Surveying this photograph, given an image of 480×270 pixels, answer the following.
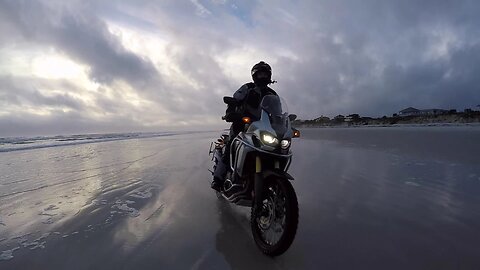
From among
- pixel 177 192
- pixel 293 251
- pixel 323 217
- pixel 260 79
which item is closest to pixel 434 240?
pixel 323 217

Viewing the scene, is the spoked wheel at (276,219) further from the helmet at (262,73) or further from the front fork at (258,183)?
the helmet at (262,73)

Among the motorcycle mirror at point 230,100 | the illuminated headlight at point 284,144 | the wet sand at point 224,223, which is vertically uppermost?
the motorcycle mirror at point 230,100

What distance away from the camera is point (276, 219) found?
10.2 feet

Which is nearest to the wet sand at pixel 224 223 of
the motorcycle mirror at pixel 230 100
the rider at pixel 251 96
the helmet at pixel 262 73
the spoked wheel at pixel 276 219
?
the spoked wheel at pixel 276 219

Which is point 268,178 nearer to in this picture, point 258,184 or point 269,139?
point 258,184

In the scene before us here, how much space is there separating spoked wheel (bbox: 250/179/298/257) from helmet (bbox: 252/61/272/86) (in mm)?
1638

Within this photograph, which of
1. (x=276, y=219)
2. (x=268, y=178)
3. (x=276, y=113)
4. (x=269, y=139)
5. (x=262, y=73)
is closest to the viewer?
(x=276, y=219)

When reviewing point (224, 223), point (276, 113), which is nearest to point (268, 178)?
point (276, 113)

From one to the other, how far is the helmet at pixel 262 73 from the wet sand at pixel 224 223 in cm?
205

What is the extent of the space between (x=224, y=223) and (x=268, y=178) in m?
1.20

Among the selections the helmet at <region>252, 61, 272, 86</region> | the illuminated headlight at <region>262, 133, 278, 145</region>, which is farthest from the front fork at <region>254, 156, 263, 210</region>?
the helmet at <region>252, 61, 272, 86</region>

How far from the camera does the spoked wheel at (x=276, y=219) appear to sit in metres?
2.76

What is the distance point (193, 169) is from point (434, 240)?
6366mm

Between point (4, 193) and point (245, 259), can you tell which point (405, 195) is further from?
point (4, 193)
